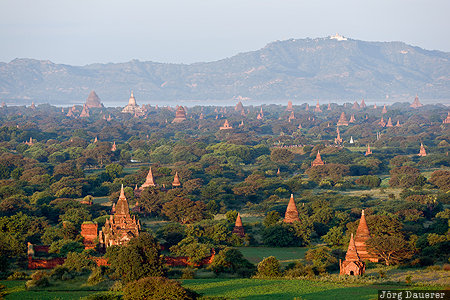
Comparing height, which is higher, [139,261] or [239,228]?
[139,261]

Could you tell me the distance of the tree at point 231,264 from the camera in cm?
3894

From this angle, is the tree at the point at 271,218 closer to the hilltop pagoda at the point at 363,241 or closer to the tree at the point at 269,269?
the hilltop pagoda at the point at 363,241

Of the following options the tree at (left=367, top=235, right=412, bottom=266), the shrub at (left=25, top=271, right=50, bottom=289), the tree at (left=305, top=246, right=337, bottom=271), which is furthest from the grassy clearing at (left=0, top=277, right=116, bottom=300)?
the tree at (left=367, top=235, right=412, bottom=266)

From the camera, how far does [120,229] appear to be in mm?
43562

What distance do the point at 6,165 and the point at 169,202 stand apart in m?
35.2

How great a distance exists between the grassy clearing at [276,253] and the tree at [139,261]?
7280mm

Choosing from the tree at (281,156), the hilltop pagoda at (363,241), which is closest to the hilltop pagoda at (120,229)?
the hilltop pagoda at (363,241)

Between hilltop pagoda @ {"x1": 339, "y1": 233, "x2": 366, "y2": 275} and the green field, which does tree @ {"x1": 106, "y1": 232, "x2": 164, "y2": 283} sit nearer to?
the green field

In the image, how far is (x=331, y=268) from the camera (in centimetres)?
4000

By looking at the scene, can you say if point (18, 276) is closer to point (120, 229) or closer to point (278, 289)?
point (120, 229)

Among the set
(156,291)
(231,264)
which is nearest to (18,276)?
(156,291)

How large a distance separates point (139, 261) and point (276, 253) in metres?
11.8

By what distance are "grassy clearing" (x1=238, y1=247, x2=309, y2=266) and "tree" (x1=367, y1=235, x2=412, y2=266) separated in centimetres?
449

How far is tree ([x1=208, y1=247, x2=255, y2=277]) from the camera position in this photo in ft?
128
